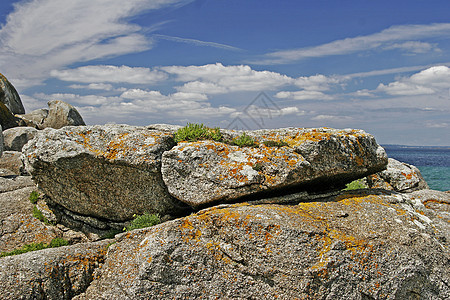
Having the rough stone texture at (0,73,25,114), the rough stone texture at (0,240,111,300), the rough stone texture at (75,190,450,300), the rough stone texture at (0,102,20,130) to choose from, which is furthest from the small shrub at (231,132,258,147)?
the rough stone texture at (0,73,25,114)

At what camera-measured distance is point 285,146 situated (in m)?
13.5

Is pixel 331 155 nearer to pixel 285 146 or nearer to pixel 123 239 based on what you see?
pixel 285 146

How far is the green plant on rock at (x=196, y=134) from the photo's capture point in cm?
1420

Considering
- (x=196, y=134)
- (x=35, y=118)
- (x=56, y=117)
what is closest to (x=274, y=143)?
(x=196, y=134)

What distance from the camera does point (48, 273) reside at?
34.6ft

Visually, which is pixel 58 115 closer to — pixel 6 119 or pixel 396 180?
pixel 6 119

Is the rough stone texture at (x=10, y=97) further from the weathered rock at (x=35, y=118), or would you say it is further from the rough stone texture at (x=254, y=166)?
the rough stone texture at (x=254, y=166)

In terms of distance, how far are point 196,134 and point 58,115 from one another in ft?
157

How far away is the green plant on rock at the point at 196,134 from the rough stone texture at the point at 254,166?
80 cm

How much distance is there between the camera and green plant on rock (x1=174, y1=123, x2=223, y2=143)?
1420 cm

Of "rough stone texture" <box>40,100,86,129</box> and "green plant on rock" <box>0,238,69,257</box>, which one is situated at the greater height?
"rough stone texture" <box>40,100,86,129</box>

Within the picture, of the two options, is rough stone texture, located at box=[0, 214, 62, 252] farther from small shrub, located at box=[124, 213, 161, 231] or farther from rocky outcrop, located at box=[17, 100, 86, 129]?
rocky outcrop, located at box=[17, 100, 86, 129]

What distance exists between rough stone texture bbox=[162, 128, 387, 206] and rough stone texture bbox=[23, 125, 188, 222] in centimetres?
124

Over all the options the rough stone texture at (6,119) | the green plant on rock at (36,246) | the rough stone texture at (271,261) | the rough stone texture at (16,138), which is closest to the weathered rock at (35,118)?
the rough stone texture at (6,119)
